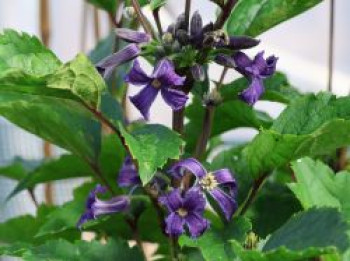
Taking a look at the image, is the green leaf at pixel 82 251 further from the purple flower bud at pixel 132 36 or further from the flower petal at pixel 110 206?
the purple flower bud at pixel 132 36

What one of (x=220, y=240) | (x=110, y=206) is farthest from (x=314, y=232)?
(x=110, y=206)

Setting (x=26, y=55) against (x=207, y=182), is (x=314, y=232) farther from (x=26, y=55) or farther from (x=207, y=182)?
(x=26, y=55)

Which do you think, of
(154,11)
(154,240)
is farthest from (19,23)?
(154,11)

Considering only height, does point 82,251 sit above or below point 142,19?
below

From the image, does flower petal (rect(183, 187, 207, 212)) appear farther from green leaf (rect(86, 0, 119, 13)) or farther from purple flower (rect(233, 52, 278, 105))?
green leaf (rect(86, 0, 119, 13))

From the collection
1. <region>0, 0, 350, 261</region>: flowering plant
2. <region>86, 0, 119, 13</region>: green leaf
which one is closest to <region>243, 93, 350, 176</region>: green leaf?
<region>0, 0, 350, 261</region>: flowering plant

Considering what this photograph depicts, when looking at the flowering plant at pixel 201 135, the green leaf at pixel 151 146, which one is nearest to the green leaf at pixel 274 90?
the flowering plant at pixel 201 135
